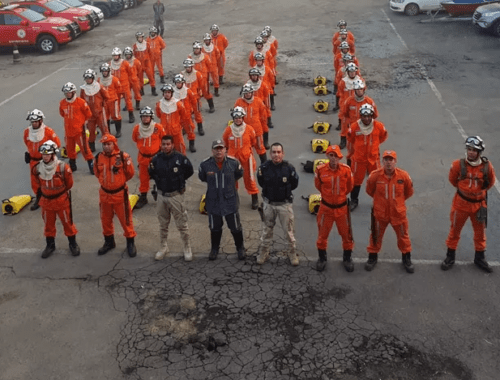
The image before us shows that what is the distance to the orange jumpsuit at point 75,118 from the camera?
11.4 meters

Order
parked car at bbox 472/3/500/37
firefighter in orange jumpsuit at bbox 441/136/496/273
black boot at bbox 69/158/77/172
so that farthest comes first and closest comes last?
parked car at bbox 472/3/500/37 → black boot at bbox 69/158/77/172 → firefighter in orange jumpsuit at bbox 441/136/496/273

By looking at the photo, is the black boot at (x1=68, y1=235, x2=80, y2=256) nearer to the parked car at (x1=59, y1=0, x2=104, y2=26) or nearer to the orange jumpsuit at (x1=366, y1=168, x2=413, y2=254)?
the orange jumpsuit at (x1=366, y1=168, x2=413, y2=254)

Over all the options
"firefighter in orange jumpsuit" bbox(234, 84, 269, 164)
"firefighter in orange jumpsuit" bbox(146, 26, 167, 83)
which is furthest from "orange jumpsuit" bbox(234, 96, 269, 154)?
"firefighter in orange jumpsuit" bbox(146, 26, 167, 83)

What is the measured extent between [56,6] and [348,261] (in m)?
22.6

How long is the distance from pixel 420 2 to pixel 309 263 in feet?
74.4

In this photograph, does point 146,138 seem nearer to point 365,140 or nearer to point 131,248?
point 131,248

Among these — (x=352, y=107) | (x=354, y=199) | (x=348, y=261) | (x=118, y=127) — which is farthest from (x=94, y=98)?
(x=348, y=261)

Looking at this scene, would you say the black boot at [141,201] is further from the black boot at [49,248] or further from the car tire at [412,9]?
the car tire at [412,9]

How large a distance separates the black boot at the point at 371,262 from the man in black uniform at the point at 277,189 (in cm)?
113

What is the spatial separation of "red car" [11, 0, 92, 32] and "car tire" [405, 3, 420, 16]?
15.6 metres

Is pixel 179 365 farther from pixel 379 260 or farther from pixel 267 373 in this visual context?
pixel 379 260

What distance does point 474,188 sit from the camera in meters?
7.66

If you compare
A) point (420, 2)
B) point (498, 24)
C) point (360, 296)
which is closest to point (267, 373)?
point (360, 296)

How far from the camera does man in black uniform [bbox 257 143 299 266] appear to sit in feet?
26.2
